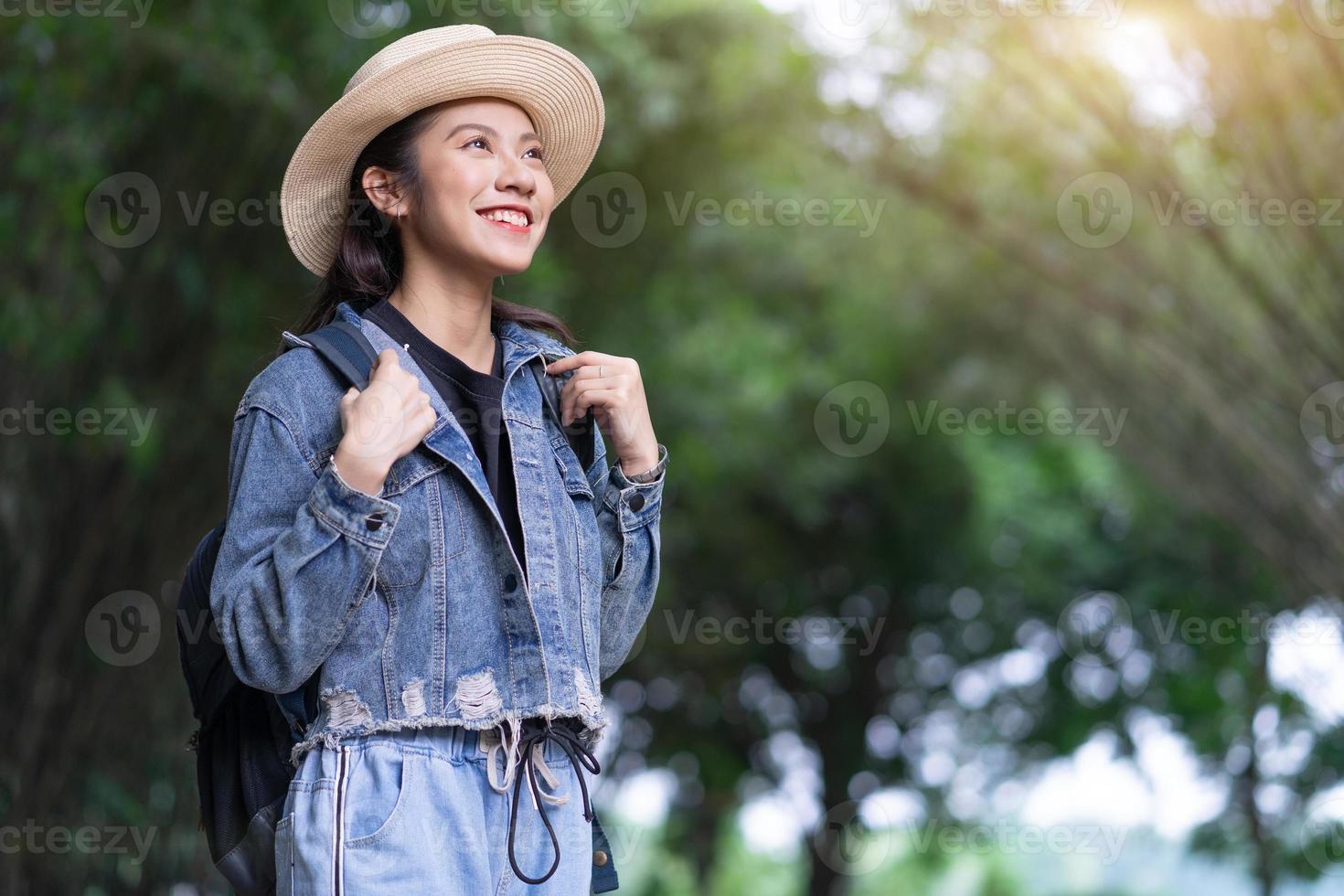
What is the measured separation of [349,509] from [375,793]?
337mm

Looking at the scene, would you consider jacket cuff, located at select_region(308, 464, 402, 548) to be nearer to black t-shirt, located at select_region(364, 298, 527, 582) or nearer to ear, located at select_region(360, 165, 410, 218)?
black t-shirt, located at select_region(364, 298, 527, 582)

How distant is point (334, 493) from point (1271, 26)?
5.60 metres

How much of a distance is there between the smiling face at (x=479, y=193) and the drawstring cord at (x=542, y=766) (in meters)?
0.61

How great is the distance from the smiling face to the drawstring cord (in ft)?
2.01

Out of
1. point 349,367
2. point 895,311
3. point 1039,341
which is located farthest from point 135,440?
point 895,311

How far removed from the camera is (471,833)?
171 centimetres

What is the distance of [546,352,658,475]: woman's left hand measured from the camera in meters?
1.96

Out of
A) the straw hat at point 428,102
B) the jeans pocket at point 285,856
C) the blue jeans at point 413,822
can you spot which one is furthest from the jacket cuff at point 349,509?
the straw hat at point 428,102

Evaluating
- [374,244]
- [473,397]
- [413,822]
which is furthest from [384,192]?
[413,822]

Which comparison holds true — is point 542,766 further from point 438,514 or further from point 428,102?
point 428,102

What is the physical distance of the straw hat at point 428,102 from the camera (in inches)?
76.5

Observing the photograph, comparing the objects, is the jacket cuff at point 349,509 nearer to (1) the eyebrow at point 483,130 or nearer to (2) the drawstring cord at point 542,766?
(2) the drawstring cord at point 542,766

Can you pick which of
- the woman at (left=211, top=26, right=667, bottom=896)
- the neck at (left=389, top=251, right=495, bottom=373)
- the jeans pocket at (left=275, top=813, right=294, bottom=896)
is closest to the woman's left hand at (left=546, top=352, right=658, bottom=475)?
the woman at (left=211, top=26, right=667, bottom=896)

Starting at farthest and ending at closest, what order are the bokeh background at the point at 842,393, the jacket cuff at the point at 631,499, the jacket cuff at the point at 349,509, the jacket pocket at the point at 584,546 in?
the bokeh background at the point at 842,393 < the jacket cuff at the point at 631,499 < the jacket pocket at the point at 584,546 < the jacket cuff at the point at 349,509
